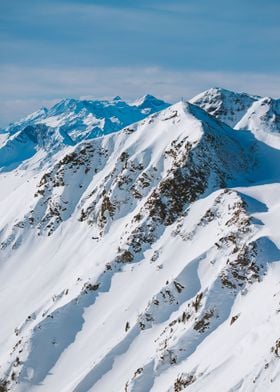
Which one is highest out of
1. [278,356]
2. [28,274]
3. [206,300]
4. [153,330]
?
[278,356]

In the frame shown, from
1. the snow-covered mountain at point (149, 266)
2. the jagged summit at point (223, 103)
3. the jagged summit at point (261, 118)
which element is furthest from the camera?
the jagged summit at point (223, 103)

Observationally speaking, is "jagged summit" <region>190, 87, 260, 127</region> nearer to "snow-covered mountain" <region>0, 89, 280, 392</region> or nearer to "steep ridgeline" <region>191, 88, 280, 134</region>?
"steep ridgeline" <region>191, 88, 280, 134</region>

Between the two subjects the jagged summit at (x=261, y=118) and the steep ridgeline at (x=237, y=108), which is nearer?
the jagged summit at (x=261, y=118)

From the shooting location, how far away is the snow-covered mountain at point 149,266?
56562 mm

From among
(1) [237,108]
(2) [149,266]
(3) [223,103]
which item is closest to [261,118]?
(1) [237,108]

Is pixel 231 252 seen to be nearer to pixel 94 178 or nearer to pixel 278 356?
pixel 278 356

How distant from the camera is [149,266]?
74500 millimetres

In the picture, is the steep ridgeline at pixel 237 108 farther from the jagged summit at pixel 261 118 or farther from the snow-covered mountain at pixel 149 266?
the snow-covered mountain at pixel 149 266

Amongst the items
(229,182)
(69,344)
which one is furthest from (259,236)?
(69,344)

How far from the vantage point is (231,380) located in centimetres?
4588

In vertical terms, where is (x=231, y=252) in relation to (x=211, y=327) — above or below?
above

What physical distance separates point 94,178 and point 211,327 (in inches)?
1980

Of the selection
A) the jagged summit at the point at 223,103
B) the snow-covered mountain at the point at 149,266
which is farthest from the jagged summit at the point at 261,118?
the snow-covered mountain at the point at 149,266

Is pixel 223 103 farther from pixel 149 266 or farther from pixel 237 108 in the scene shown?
pixel 149 266
